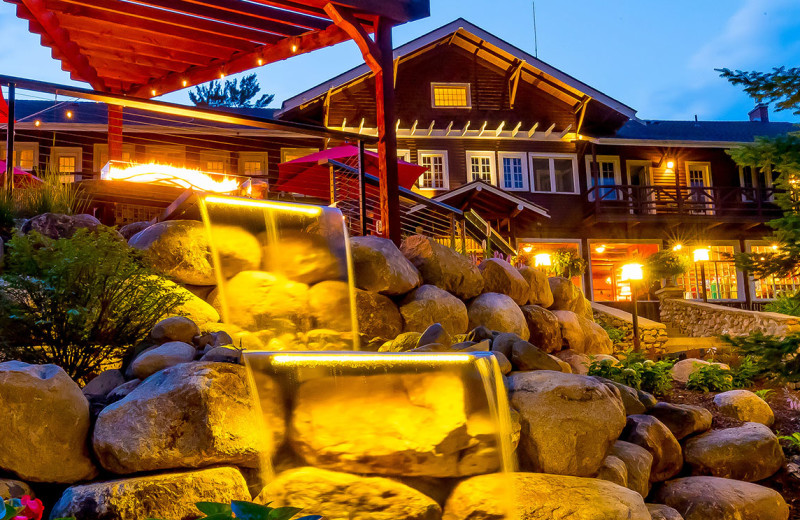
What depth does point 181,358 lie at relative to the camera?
4.68 m

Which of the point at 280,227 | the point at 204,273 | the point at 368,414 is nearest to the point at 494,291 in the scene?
the point at 280,227

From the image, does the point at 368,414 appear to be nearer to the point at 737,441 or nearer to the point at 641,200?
the point at 737,441

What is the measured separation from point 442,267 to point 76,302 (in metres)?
4.20

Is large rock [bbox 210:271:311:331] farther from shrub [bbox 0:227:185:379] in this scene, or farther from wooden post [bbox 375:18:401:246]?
wooden post [bbox 375:18:401:246]

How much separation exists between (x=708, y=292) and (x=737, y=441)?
18.5 meters

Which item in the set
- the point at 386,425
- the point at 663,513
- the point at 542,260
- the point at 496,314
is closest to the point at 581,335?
the point at 496,314

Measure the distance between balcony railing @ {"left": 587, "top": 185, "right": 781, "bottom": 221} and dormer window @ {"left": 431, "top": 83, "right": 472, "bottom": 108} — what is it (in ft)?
15.9

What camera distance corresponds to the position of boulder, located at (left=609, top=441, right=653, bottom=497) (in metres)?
5.68

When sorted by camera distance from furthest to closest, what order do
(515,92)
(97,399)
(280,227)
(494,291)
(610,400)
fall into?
(515,92), (494,291), (280,227), (610,400), (97,399)

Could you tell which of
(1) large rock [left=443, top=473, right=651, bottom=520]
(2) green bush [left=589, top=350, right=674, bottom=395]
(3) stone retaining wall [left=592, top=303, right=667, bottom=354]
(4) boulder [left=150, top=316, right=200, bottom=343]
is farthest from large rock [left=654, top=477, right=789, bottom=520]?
(3) stone retaining wall [left=592, top=303, right=667, bottom=354]

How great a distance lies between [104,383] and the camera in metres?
4.76

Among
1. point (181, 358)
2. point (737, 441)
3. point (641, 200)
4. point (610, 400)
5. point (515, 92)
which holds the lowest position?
point (737, 441)

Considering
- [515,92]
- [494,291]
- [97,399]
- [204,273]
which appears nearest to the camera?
[97,399]

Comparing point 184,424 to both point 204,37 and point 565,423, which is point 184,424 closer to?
point 565,423
